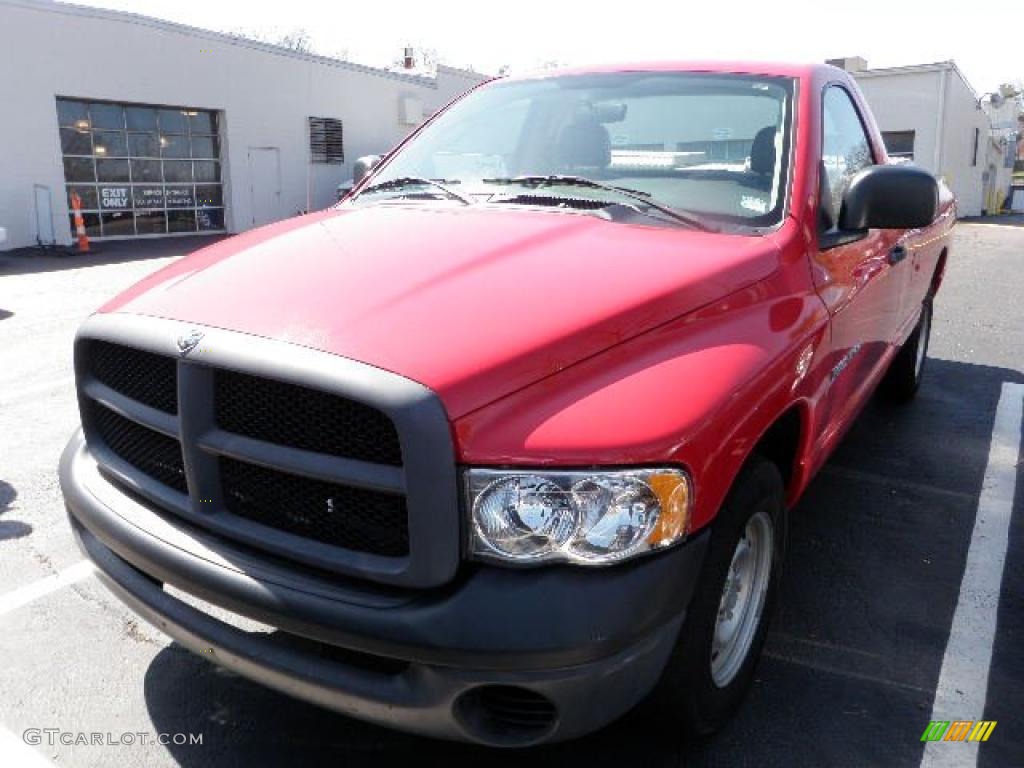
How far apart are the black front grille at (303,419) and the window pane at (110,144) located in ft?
63.3

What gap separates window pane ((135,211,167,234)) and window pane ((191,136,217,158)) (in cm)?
180

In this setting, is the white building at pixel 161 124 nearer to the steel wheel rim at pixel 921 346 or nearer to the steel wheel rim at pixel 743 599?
the steel wheel rim at pixel 921 346

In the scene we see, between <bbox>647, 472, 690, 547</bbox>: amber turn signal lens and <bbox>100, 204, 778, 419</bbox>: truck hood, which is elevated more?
<bbox>100, 204, 778, 419</bbox>: truck hood

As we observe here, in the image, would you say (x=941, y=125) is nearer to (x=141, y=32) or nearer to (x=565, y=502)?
(x=141, y=32)

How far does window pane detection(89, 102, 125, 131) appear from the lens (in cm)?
1872

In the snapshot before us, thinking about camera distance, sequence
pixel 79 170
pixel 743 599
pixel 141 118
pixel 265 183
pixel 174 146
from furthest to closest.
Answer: pixel 265 183, pixel 174 146, pixel 141 118, pixel 79 170, pixel 743 599

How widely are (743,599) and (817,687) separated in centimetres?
46

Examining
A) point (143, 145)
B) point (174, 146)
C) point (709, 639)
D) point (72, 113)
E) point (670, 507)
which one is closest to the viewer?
point (670, 507)

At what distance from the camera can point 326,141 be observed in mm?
24312

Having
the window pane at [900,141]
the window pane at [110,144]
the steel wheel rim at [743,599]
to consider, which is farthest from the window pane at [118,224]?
the window pane at [900,141]

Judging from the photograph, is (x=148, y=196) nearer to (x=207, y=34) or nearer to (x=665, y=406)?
(x=207, y=34)

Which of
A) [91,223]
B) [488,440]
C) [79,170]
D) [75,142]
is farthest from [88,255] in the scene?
[488,440]

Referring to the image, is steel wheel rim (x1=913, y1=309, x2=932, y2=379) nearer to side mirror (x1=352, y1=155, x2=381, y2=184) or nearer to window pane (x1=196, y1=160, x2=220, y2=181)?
side mirror (x1=352, y1=155, x2=381, y2=184)

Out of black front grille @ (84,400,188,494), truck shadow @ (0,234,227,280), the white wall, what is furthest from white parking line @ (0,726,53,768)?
the white wall
